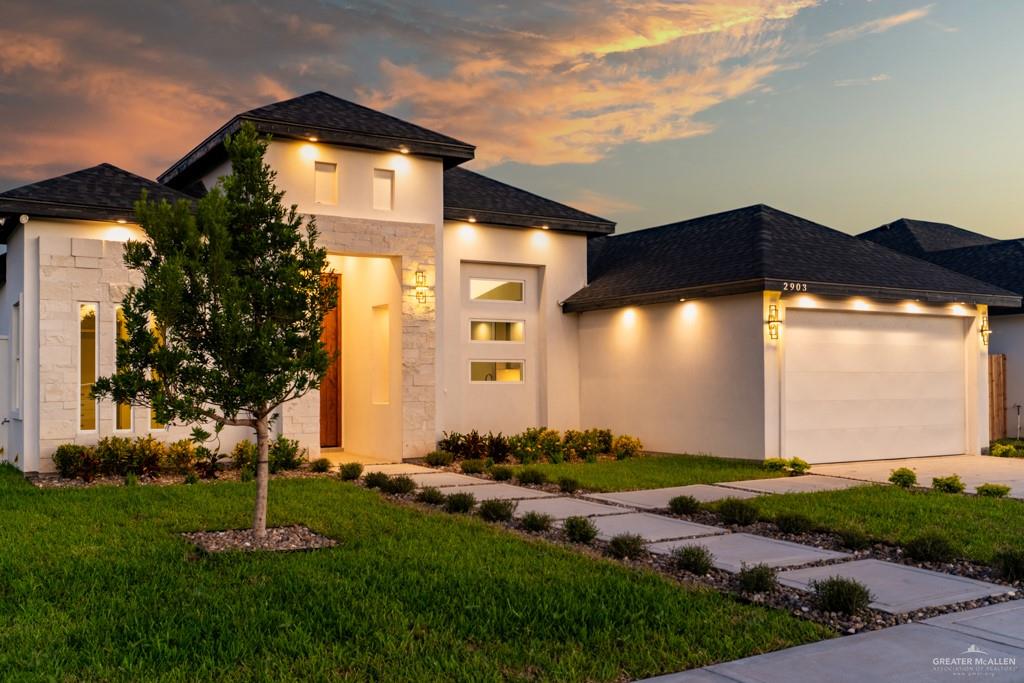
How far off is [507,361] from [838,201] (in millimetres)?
11776

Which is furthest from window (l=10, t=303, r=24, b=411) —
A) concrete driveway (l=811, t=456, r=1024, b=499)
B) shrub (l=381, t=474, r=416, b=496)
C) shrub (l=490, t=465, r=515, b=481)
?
concrete driveway (l=811, t=456, r=1024, b=499)

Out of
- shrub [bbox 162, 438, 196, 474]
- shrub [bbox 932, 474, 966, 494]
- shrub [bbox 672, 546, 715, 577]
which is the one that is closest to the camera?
shrub [bbox 672, 546, 715, 577]

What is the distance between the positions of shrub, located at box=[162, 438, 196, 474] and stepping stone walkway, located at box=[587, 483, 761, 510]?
239 inches

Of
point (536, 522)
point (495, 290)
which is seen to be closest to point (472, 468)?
point (495, 290)

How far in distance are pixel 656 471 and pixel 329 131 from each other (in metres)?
7.92

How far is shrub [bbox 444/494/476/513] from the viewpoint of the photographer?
31.6 feet

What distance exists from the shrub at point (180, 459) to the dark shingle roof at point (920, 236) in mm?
21698

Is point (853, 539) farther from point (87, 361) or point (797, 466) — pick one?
point (87, 361)

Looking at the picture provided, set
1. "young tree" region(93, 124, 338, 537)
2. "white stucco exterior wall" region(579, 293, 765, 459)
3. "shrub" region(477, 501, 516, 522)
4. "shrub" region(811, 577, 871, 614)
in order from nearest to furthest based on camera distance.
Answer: "shrub" region(811, 577, 871, 614), "young tree" region(93, 124, 338, 537), "shrub" region(477, 501, 516, 522), "white stucco exterior wall" region(579, 293, 765, 459)

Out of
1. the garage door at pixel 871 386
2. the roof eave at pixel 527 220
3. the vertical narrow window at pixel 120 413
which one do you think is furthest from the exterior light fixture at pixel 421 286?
the garage door at pixel 871 386

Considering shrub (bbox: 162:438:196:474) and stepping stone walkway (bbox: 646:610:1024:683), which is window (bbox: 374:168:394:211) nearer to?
shrub (bbox: 162:438:196:474)

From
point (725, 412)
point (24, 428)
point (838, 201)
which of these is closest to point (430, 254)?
point (725, 412)

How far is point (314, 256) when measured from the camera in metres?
8.03

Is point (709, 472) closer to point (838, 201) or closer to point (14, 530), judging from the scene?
point (14, 530)
